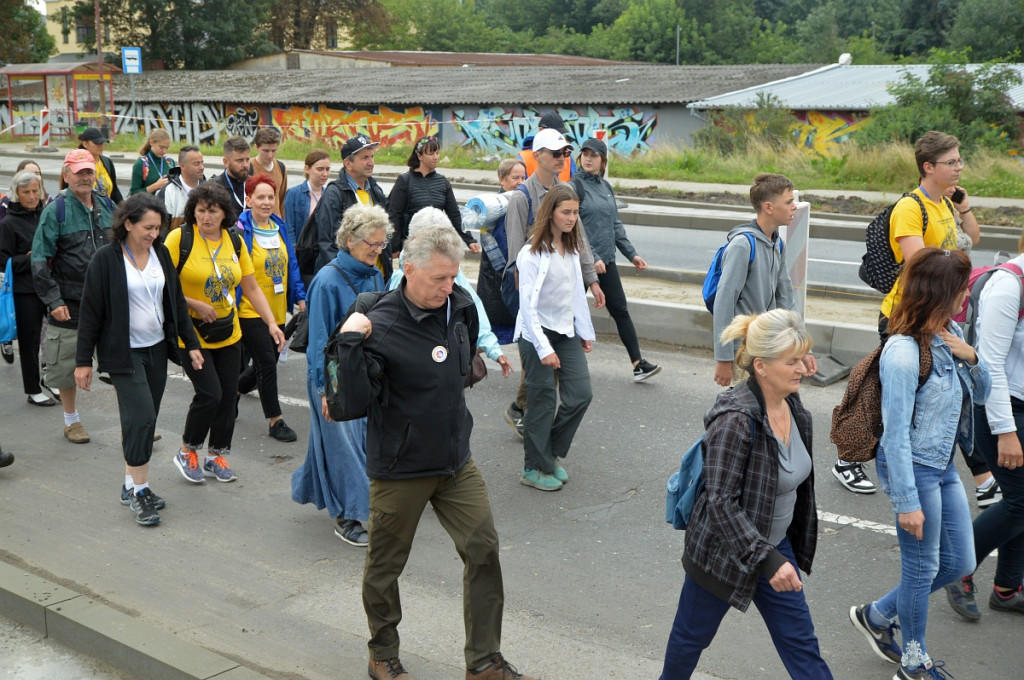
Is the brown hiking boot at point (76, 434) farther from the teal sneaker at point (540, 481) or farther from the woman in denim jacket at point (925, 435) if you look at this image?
the woman in denim jacket at point (925, 435)

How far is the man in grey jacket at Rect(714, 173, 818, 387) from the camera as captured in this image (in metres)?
5.69

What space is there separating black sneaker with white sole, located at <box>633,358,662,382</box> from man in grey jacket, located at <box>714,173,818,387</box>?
245cm

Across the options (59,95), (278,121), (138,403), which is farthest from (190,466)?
(59,95)

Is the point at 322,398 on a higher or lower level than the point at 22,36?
lower

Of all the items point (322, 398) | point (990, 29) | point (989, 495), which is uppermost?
point (990, 29)

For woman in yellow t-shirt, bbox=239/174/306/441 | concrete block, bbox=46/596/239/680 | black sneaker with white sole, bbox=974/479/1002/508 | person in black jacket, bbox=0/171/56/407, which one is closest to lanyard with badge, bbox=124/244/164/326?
woman in yellow t-shirt, bbox=239/174/306/441

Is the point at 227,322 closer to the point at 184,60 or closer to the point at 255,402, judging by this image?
the point at 255,402

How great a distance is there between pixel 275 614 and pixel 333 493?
0.95m

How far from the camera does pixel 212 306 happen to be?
6.36 meters

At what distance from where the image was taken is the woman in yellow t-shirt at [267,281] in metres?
6.98

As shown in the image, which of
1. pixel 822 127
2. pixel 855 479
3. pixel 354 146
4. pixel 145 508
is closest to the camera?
pixel 145 508

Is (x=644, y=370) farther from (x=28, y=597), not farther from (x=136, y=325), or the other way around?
(x=28, y=597)

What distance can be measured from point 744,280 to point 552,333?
46.9 inches

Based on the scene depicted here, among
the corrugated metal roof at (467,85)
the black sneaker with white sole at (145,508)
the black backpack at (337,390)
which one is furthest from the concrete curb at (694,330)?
the corrugated metal roof at (467,85)
